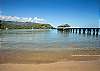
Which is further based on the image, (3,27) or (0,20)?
(3,27)

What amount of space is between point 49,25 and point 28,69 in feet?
12.8

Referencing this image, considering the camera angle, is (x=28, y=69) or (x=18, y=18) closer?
(x=28, y=69)

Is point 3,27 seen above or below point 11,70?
above

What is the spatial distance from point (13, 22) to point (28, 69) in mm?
3805

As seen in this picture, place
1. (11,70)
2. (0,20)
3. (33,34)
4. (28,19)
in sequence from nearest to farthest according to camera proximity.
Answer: (11,70)
(0,20)
(28,19)
(33,34)

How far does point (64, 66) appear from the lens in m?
3.98

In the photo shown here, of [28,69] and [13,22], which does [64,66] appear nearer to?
[28,69]

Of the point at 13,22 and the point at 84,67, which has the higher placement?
the point at 13,22

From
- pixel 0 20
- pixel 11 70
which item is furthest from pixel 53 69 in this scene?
pixel 0 20

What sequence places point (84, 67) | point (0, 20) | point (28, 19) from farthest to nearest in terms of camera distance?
1. point (28, 19)
2. point (0, 20)
3. point (84, 67)

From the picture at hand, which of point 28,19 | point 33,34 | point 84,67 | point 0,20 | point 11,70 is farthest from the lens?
point 33,34

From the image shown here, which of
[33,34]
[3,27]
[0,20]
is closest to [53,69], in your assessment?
[0,20]

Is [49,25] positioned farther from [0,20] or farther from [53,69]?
[53,69]

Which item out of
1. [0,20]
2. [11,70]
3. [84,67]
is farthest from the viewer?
[0,20]
